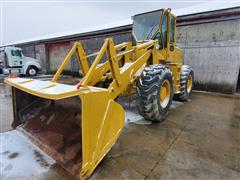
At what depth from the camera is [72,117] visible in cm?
221

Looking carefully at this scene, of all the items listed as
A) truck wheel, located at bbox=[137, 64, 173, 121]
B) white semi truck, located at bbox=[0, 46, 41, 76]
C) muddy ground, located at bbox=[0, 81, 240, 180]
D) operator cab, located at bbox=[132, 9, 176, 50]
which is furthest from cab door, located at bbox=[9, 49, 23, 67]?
truck wheel, located at bbox=[137, 64, 173, 121]

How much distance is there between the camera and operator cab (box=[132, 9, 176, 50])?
3.56 meters

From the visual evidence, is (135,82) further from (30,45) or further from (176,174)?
(30,45)

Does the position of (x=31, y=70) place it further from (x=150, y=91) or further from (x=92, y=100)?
(x=92, y=100)

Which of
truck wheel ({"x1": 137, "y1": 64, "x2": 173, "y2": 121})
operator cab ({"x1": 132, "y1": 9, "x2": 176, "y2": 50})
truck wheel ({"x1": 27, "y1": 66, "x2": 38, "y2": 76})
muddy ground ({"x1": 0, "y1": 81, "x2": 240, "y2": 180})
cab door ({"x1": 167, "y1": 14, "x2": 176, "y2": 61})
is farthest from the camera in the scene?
truck wheel ({"x1": 27, "y1": 66, "x2": 38, "y2": 76})

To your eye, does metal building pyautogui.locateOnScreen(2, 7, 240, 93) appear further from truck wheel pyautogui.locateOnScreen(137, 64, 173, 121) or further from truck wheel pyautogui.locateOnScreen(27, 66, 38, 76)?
truck wheel pyautogui.locateOnScreen(27, 66, 38, 76)

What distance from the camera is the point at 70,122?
2158 millimetres

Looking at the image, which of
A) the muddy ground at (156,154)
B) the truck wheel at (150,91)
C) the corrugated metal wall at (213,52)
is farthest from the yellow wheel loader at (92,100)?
the corrugated metal wall at (213,52)

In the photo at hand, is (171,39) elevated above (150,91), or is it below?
above

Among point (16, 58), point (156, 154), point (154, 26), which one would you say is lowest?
point (156, 154)

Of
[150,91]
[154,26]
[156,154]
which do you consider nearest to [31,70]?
[154,26]

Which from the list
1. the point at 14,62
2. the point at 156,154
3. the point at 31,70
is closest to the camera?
the point at 156,154

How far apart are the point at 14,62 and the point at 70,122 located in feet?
39.8

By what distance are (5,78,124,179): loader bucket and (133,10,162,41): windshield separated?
2.39m
